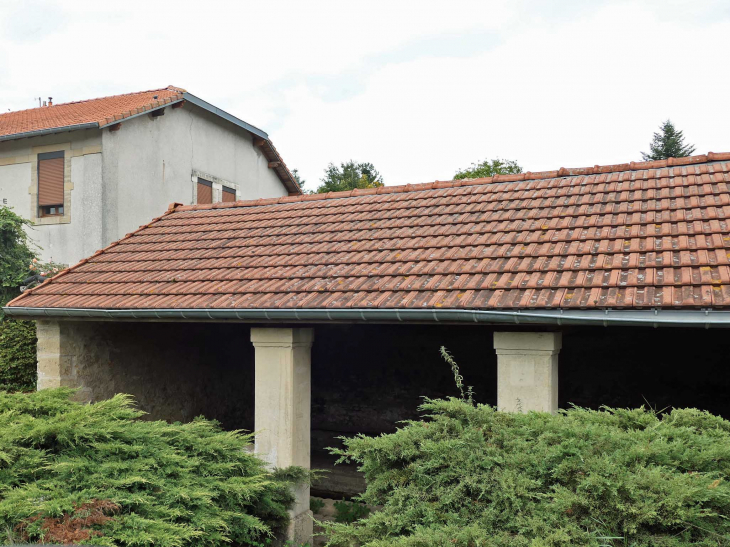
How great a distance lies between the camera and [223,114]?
15648 mm

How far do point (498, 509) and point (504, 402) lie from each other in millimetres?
1878

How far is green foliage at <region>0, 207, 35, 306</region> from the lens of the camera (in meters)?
10.5

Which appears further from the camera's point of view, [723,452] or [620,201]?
[620,201]

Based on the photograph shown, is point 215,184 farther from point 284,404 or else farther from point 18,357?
point 284,404

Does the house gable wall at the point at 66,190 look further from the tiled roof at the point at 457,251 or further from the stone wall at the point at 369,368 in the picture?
the stone wall at the point at 369,368

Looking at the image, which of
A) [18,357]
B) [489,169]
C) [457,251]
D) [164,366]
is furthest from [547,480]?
[489,169]

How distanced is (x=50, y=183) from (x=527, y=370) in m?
11.7

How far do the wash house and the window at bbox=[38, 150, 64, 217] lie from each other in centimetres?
444

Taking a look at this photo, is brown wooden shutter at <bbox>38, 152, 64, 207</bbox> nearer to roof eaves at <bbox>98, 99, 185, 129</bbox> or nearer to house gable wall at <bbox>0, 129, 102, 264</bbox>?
house gable wall at <bbox>0, 129, 102, 264</bbox>

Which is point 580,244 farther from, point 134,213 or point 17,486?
point 134,213

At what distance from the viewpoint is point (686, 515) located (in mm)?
3000

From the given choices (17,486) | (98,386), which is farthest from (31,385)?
(17,486)

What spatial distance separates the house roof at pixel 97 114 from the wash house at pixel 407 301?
4000 mm

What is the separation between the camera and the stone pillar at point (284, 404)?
612cm
